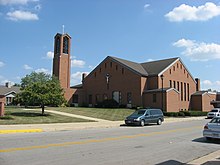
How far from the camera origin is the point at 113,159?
28.8 ft

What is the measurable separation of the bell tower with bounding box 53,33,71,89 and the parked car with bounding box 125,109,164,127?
32973 millimetres

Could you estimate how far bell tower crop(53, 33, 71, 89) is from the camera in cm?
5702

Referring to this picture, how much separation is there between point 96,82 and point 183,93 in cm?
1822

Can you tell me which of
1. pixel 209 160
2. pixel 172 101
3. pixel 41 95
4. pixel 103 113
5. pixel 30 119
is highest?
pixel 41 95

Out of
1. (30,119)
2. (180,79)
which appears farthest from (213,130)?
(180,79)

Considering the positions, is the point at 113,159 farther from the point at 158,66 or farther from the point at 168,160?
the point at 158,66

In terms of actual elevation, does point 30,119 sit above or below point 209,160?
above

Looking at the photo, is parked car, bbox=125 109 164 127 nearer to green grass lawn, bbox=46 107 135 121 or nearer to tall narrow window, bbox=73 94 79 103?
green grass lawn, bbox=46 107 135 121

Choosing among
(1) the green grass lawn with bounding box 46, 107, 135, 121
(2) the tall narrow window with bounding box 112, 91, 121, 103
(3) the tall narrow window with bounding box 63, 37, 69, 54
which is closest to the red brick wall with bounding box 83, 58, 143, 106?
(2) the tall narrow window with bounding box 112, 91, 121, 103

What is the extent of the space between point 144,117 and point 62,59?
35874 mm

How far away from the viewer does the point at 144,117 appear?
25328 millimetres

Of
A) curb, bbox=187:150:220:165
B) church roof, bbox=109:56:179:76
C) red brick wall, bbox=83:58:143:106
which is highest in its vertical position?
church roof, bbox=109:56:179:76

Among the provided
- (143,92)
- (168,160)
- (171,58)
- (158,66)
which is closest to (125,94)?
(143,92)

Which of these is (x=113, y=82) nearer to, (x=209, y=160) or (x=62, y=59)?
(x=62, y=59)
